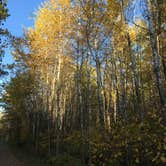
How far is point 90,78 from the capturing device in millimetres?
18688

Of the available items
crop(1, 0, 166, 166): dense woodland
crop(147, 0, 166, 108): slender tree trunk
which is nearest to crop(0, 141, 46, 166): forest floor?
crop(1, 0, 166, 166): dense woodland

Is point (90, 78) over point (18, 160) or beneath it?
over

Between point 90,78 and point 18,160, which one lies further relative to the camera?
point 90,78

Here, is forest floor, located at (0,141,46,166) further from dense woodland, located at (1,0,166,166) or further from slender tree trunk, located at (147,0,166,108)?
slender tree trunk, located at (147,0,166,108)

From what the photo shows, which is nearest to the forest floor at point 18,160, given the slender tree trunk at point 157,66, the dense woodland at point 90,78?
the dense woodland at point 90,78

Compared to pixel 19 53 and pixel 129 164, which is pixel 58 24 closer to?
pixel 19 53

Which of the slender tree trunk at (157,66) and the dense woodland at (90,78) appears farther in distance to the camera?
the dense woodland at (90,78)

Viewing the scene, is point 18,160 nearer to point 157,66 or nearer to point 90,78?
point 90,78

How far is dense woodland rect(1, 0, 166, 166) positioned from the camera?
9.28 metres

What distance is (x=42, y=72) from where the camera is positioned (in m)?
22.5

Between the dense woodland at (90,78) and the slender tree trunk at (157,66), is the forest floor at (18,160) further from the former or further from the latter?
the slender tree trunk at (157,66)

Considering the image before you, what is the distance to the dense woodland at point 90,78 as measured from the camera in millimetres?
9281

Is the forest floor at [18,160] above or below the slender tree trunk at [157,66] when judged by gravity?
below

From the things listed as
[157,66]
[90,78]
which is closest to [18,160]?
[90,78]
